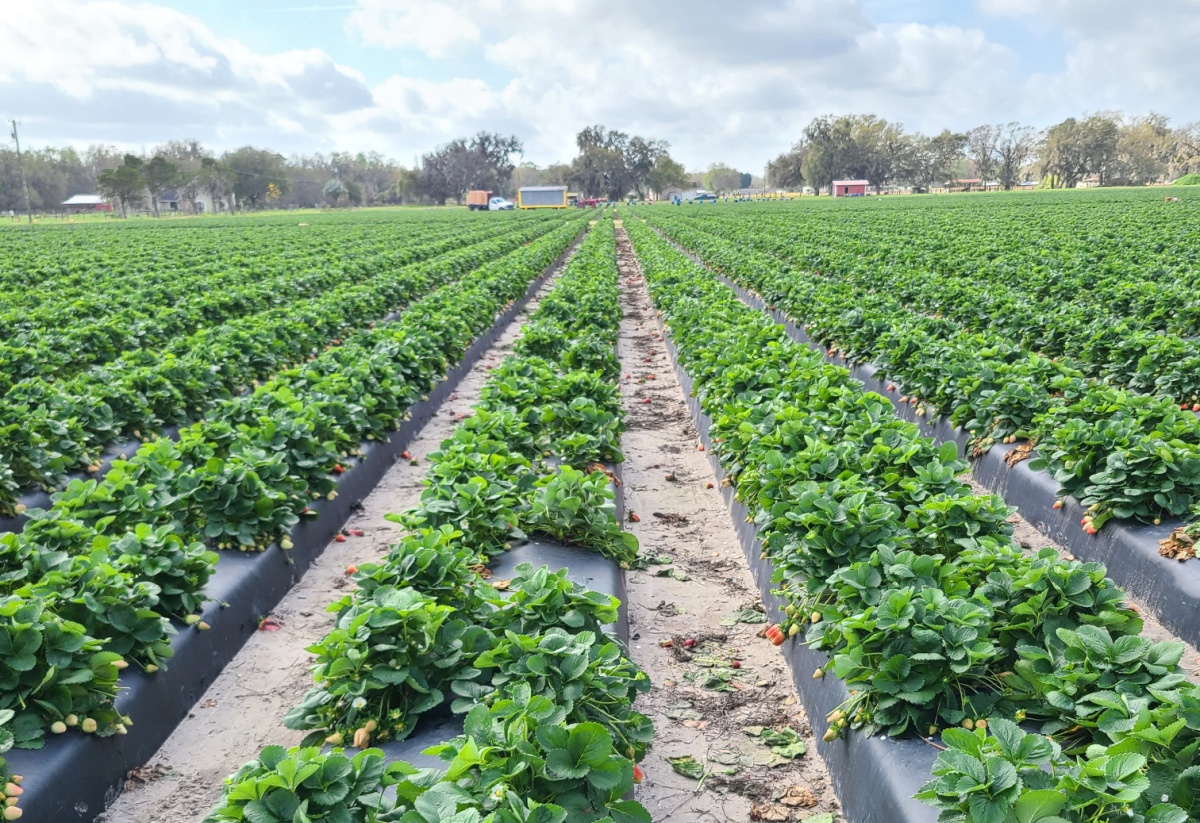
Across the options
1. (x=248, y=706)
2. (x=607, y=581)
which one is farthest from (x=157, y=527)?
(x=607, y=581)

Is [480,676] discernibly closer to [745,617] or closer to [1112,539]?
[745,617]

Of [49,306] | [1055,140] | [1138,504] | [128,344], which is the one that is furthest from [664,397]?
[1055,140]

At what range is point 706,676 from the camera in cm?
471

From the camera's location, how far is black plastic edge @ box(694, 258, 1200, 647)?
4.84 metres

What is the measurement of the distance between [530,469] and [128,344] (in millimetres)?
8707

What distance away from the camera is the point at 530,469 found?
5.73 metres

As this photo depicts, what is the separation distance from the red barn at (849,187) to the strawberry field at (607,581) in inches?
4478

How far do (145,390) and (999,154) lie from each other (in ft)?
438

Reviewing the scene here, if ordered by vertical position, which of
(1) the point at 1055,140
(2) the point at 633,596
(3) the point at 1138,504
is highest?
(1) the point at 1055,140

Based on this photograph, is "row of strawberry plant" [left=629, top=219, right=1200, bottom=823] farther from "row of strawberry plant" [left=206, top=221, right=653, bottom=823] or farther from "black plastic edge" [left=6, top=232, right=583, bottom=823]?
"black plastic edge" [left=6, top=232, right=583, bottom=823]

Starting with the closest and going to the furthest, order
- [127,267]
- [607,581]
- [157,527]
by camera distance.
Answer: [607,581]
[157,527]
[127,267]

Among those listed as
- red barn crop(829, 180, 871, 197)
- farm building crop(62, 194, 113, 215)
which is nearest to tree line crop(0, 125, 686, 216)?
farm building crop(62, 194, 113, 215)

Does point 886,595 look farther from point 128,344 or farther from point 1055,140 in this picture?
point 1055,140

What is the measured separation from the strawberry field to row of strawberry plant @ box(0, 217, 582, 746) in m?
0.02
